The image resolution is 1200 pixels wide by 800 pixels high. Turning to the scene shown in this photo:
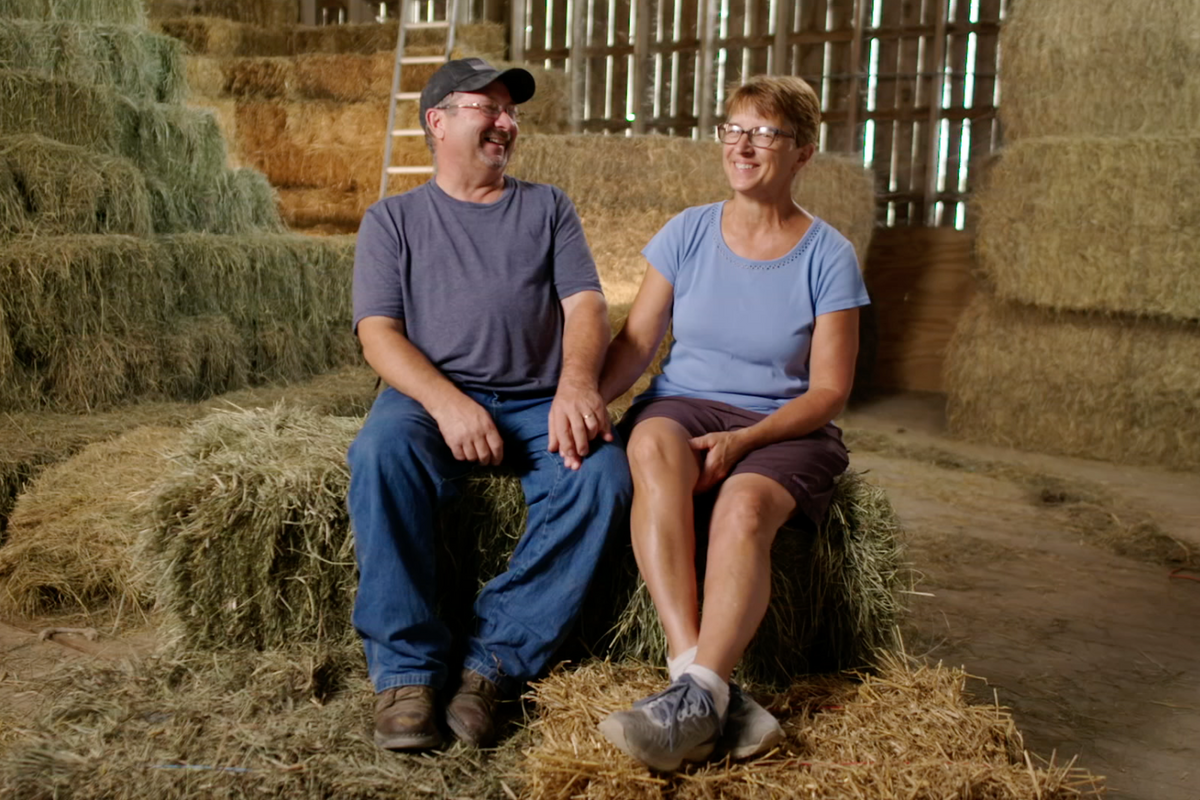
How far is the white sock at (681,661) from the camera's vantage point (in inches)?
73.4

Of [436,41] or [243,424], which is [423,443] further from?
[436,41]

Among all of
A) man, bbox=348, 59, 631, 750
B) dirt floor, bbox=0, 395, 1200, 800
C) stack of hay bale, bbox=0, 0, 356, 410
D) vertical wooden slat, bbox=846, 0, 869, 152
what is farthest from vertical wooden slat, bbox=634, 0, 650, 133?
man, bbox=348, 59, 631, 750

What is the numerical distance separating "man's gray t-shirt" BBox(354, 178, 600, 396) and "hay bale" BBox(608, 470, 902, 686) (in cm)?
54

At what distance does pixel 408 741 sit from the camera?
6.15 feet

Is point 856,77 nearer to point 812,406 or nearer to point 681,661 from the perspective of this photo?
point 812,406

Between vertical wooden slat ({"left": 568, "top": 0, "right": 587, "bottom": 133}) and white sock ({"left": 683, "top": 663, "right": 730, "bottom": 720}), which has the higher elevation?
vertical wooden slat ({"left": 568, "top": 0, "right": 587, "bottom": 133})

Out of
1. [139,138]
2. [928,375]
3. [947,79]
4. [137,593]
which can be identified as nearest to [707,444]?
[137,593]

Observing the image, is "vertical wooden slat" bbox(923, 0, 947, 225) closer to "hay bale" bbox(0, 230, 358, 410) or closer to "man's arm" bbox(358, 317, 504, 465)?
"hay bale" bbox(0, 230, 358, 410)

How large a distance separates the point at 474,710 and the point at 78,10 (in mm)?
4577

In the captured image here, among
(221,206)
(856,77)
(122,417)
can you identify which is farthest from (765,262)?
(856,77)

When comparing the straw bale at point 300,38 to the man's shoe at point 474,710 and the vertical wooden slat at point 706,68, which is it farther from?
the man's shoe at point 474,710

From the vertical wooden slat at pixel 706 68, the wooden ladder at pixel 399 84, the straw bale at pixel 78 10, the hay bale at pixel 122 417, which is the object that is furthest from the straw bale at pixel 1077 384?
the straw bale at pixel 78 10

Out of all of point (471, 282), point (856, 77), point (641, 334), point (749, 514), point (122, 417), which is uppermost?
point (856, 77)

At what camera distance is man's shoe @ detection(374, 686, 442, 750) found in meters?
1.88
